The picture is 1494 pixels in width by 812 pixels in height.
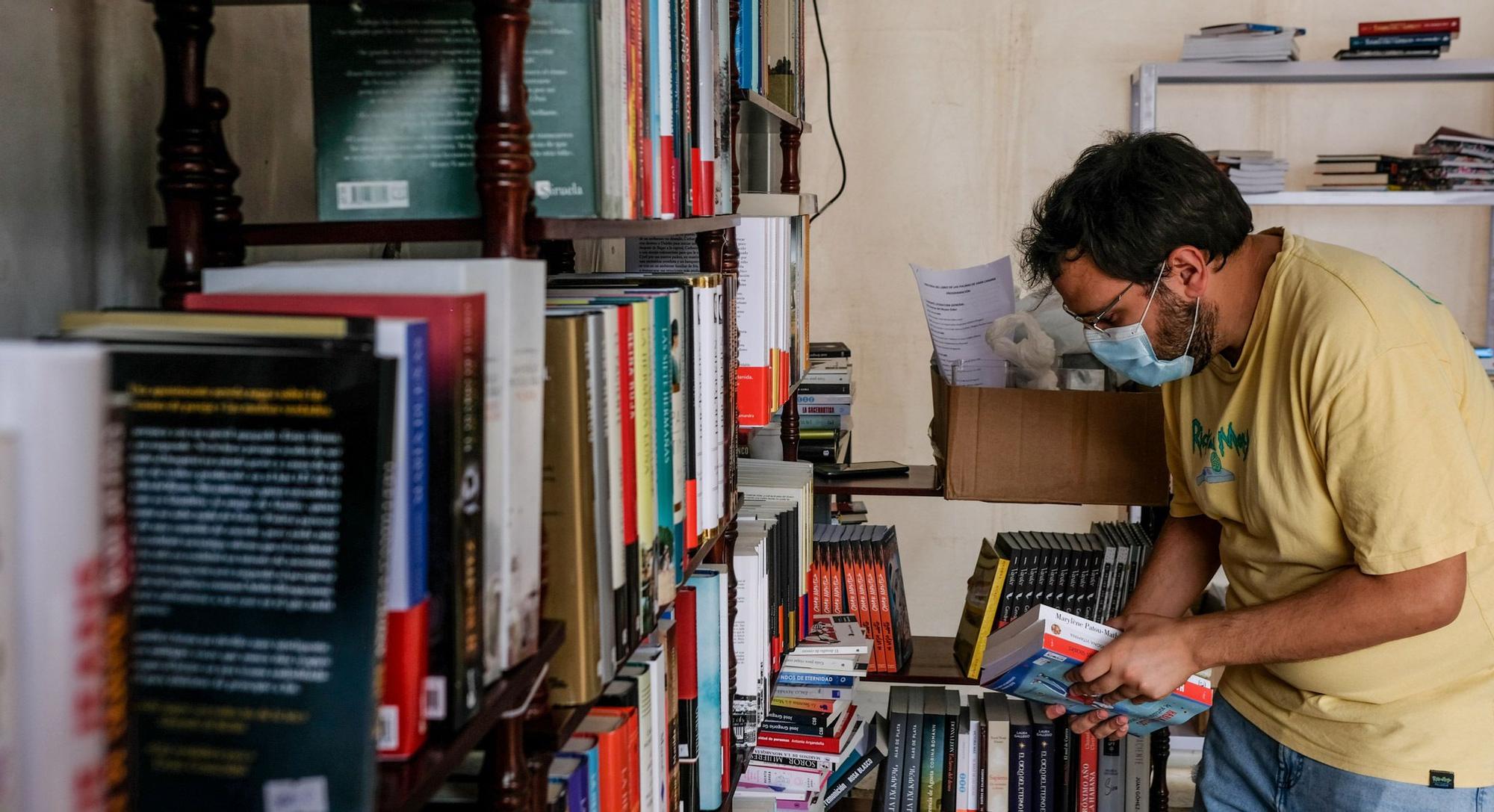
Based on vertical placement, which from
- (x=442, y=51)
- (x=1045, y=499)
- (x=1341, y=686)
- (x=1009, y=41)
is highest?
(x=1009, y=41)

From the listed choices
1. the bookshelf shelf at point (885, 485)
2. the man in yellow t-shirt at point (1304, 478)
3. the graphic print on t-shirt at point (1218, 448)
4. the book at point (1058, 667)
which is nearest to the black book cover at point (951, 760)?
the bookshelf shelf at point (885, 485)

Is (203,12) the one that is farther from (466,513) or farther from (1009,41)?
(1009,41)

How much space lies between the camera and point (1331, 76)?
→ 3188 mm

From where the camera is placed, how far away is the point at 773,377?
70.1 inches

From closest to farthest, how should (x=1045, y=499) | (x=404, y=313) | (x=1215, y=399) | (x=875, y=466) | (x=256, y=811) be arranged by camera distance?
(x=256, y=811)
(x=404, y=313)
(x=1215, y=399)
(x=1045, y=499)
(x=875, y=466)

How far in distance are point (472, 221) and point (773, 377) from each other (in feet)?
3.40

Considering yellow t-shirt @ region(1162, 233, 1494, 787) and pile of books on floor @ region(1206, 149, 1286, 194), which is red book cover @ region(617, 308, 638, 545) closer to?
yellow t-shirt @ region(1162, 233, 1494, 787)

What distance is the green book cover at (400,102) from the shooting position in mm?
782

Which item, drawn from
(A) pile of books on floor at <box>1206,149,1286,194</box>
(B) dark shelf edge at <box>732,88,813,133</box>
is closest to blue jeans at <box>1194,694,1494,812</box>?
(B) dark shelf edge at <box>732,88,813,133</box>

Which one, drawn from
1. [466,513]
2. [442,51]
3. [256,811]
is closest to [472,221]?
[442,51]

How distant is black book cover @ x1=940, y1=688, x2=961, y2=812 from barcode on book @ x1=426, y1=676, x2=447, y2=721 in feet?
6.62

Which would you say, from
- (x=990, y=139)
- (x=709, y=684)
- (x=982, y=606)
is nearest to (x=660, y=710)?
(x=709, y=684)

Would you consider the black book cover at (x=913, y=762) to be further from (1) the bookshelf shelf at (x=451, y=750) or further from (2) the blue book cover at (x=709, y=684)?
(1) the bookshelf shelf at (x=451, y=750)

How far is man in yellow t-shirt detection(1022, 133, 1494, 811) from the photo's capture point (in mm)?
1285
